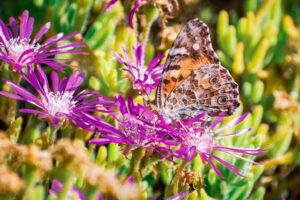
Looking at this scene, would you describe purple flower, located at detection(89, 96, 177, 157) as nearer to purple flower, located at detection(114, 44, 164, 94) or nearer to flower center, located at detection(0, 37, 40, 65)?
purple flower, located at detection(114, 44, 164, 94)

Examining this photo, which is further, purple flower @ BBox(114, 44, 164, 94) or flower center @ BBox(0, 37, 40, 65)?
purple flower @ BBox(114, 44, 164, 94)

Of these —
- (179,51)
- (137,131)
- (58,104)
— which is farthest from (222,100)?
(58,104)

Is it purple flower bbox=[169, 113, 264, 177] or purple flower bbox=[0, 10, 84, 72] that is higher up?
purple flower bbox=[0, 10, 84, 72]

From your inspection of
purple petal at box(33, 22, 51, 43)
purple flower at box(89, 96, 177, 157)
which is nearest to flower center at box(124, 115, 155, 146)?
purple flower at box(89, 96, 177, 157)

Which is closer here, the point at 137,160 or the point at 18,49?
the point at 137,160

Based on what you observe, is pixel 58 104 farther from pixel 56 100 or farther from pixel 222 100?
pixel 222 100

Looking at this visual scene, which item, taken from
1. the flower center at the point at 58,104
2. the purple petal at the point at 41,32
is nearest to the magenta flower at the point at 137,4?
the purple petal at the point at 41,32
